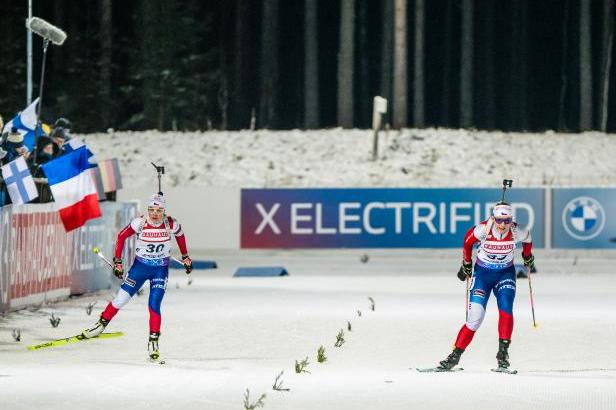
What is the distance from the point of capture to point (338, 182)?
3844 cm

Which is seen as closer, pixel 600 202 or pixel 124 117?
pixel 600 202

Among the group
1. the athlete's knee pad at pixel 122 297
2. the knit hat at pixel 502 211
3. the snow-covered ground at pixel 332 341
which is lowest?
the snow-covered ground at pixel 332 341

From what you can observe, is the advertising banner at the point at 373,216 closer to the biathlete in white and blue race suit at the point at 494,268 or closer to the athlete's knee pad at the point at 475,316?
the biathlete in white and blue race suit at the point at 494,268

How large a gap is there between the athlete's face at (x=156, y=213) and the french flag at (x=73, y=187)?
555 cm

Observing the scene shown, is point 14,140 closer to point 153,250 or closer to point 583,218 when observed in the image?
point 153,250

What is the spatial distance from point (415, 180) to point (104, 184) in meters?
15.1

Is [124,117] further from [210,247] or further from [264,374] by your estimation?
[264,374]

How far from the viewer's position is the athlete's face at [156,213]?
46.9 feet

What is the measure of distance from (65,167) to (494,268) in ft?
27.2

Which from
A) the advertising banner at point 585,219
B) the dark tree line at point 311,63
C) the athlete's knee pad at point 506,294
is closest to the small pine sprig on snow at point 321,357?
the athlete's knee pad at point 506,294

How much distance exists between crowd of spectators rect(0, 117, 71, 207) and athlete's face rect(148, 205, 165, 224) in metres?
5.28

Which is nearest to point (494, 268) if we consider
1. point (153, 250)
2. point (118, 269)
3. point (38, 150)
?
point (153, 250)

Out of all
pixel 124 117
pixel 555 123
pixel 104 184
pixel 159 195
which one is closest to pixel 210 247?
pixel 104 184

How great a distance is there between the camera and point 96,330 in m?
15.2
